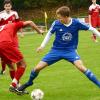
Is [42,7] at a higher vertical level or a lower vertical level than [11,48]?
lower

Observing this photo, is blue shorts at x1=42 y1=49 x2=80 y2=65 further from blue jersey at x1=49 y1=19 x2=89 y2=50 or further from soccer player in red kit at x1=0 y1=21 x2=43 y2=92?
soccer player in red kit at x1=0 y1=21 x2=43 y2=92

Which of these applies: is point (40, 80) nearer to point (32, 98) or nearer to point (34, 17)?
point (32, 98)

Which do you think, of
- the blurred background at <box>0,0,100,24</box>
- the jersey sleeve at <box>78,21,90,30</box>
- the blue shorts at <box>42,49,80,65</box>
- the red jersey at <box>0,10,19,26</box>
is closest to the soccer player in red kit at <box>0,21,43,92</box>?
the blue shorts at <box>42,49,80,65</box>

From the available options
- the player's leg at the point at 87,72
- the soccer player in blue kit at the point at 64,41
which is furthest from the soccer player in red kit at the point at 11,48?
the player's leg at the point at 87,72

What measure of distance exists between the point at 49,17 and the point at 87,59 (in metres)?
40.0

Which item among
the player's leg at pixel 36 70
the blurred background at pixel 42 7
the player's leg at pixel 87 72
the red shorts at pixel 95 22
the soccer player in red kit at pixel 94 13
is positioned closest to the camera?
the player's leg at pixel 87 72

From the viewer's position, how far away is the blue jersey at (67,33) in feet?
33.7

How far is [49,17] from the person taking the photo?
5694cm

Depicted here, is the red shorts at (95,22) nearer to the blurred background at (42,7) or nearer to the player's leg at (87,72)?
the player's leg at (87,72)

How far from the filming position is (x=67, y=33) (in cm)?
1025

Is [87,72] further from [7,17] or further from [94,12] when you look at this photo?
[94,12]

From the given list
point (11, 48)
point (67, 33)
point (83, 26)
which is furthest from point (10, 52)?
point (83, 26)

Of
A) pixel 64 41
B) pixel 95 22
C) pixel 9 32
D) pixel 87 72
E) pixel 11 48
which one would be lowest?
pixel 95 22

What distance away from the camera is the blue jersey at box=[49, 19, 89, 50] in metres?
10.3
